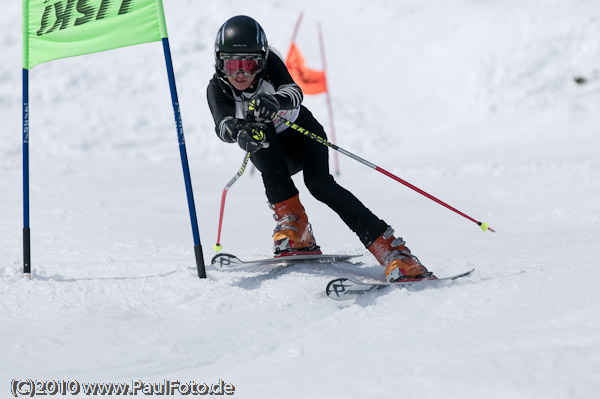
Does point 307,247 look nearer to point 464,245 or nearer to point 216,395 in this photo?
point 464,245

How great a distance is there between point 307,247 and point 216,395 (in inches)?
86.8

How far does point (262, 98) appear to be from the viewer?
3.64m

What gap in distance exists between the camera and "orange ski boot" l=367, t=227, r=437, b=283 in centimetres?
368

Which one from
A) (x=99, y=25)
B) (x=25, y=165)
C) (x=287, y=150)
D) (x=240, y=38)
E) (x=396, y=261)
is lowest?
(x=396, y=261)

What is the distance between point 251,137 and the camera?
12.0 ft

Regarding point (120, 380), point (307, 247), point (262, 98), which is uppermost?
point (262, 98)

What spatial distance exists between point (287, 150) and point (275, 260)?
0.78 meters

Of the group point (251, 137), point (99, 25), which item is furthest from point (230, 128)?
point (99, 25)

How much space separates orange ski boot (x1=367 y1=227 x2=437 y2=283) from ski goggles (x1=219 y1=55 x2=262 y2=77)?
1.35 metres

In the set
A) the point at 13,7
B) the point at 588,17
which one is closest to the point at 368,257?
the point at 588,17

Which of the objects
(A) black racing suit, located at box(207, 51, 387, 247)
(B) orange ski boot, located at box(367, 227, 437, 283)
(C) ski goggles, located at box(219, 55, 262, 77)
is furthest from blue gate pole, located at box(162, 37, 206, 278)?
(B) orange ski boot, located at box(367, 227, 437, 283)

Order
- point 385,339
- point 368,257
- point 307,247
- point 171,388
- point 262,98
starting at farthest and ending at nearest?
point 368,257 → point 307,247 → point 262,98 → point 385,339 → point 171,388

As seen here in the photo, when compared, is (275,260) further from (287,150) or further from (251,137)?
(251,137)

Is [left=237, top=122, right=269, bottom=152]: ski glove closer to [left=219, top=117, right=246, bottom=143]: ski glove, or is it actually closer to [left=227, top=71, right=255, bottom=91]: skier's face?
[left=219, top=117, right=246, bottom=143]: ski glove
